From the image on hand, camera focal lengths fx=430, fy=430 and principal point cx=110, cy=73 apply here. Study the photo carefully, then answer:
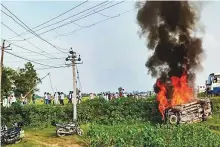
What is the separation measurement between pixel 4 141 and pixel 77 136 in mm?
5434

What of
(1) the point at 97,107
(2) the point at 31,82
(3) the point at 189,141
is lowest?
(3) the point at 189,141

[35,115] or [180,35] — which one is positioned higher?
[180,35]

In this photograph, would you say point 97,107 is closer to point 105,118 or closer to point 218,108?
point 105,118

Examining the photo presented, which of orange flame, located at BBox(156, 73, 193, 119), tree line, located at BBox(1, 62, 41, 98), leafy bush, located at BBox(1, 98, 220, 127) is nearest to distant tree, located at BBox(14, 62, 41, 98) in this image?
tree line, located at BBox(1, 62, 41, 98)

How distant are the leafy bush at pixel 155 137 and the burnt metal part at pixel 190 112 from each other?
510 cm

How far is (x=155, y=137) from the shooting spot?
26.4 meters

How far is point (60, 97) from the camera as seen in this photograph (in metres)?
45.6

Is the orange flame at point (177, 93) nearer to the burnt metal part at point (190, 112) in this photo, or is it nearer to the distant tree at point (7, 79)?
the burnt metal part at point (190, 112)

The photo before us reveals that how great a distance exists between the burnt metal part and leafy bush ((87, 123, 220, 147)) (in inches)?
201

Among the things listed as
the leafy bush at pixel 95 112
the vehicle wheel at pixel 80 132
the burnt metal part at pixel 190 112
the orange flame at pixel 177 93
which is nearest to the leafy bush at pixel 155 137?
the vehicle wheel at pixel 80 132

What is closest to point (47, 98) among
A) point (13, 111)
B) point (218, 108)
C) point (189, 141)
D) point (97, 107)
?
point (13, 111)

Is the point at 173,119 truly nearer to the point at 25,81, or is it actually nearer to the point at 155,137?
the point at 155,137

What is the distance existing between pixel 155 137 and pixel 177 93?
11.6m

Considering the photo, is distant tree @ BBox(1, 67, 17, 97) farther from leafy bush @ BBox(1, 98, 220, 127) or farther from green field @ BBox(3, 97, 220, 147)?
green field @ BBox(3, 97, 220, 147)
